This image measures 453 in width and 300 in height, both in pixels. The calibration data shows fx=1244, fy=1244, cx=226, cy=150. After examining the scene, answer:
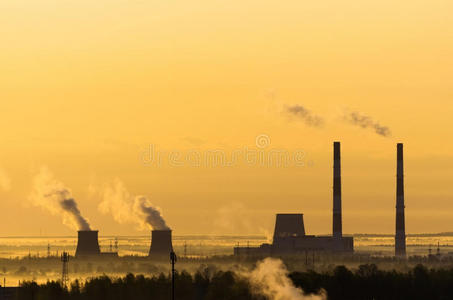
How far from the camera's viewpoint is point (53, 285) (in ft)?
556

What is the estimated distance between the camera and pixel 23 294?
538 feet

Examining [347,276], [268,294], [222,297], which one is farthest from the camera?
[347,276]

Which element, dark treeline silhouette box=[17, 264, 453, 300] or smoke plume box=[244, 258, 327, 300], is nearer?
smoke plume box=[244, 258, 327, 300]

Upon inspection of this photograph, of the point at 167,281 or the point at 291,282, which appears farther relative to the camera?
the point at 167,281

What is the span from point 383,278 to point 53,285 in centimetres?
4463

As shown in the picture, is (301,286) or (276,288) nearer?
(276,288)

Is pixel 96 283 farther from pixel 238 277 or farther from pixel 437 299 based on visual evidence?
pixel 437 299

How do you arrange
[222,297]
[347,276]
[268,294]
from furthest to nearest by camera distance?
[347,276] → [222,297] → [268,294]

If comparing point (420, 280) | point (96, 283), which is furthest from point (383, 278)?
point (96, 283)

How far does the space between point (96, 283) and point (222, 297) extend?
24.5 metres

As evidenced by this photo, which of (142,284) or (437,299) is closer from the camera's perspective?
(437,299)

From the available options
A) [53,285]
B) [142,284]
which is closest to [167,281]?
[142,284]

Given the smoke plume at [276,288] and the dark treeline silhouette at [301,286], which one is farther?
the dark treeline silhouette at [301,286]

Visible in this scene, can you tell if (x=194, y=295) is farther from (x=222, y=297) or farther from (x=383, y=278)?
(x=383, y=278)
